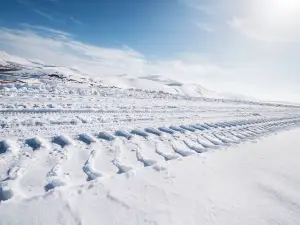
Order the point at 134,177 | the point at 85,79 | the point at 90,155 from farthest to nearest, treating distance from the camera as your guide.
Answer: the point at 85,79, the point at 90,155, the point at 134,177

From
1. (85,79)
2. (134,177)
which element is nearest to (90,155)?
(134,177)

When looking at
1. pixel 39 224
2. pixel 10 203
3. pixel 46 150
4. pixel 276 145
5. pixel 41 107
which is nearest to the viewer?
pixel 39 224

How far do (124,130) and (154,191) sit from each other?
2405 millimetres

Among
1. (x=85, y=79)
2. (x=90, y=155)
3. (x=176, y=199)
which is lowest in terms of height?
(x=176, y=199)

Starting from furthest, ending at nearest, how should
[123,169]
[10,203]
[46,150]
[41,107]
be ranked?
[41,107], [46,150], [123,169], [10,203]

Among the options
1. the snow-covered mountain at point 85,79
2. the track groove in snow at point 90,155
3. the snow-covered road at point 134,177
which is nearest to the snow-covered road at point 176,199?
the snow-covered road at point 134,177

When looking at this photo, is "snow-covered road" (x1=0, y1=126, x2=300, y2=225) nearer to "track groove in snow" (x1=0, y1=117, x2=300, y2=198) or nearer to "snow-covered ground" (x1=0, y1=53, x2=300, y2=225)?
"snow-covered ground" (x1=0, y1=53, x2=300, y2=225)

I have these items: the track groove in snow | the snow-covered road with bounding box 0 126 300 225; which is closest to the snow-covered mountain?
the track groove in snow

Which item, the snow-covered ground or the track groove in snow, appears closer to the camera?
the snow-covered ground

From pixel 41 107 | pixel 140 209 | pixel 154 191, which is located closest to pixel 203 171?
pixel 154 191

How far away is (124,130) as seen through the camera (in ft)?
15.6

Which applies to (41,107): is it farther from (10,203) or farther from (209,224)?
(209,224)

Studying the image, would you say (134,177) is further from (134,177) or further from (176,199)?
(176,199)

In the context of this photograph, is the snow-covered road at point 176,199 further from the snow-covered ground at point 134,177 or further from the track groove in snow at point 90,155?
the track groove in snow at point 90,155
